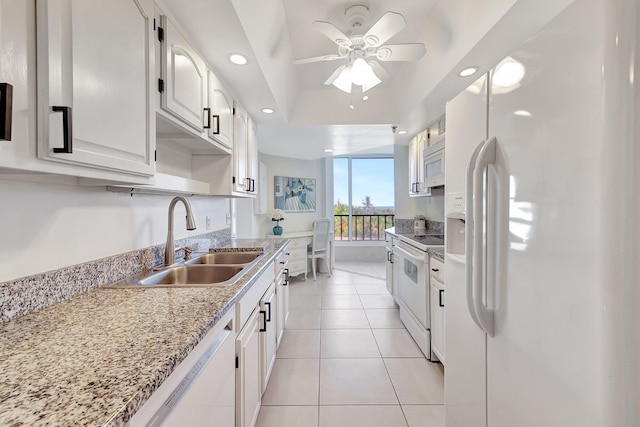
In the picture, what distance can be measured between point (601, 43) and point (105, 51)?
1.31 metres

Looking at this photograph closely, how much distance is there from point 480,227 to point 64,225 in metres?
1.50

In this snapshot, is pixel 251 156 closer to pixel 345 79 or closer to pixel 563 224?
pixel 345 79

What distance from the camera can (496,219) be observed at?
2.88 ft

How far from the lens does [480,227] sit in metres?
0.93

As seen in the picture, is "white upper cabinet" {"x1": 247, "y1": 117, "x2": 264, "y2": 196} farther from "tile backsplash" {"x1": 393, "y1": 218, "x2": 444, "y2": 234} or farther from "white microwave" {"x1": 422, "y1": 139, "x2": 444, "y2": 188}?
"tile backsplash" {"x1": 393, "y1": 218, "x2": 444, "y2": 234}

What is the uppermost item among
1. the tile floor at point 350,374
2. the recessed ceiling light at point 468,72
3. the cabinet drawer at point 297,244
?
the recessed ceiling light at point 468,72

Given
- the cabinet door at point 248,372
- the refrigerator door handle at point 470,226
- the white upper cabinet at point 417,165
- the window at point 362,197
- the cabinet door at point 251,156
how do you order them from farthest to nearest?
the window at point 362,197 < the white upper cabinet at point 417,165 < the cabinet door at point 251,156 < the cabinet door at point 248,372 < the refrigerator door handle at point 470,226

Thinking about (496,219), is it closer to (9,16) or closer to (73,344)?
(73,344)

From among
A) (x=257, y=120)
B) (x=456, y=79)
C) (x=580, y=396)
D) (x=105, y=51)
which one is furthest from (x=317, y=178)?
(x=580, y=396)

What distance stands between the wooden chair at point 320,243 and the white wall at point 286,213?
71cm

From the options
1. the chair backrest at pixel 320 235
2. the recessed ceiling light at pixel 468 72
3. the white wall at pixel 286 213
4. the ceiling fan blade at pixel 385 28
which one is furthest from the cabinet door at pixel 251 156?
the chair backrest at pixel 320 235

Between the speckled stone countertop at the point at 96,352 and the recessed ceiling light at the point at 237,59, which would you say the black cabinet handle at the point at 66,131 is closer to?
the speckled stone countertop at the point at 96,352

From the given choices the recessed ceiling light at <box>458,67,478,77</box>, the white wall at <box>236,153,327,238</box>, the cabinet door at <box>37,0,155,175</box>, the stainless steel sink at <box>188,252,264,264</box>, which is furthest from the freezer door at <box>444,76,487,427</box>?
the white wall at <box>236,153,327,238</box>

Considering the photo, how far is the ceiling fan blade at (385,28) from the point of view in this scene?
153 centimetres
